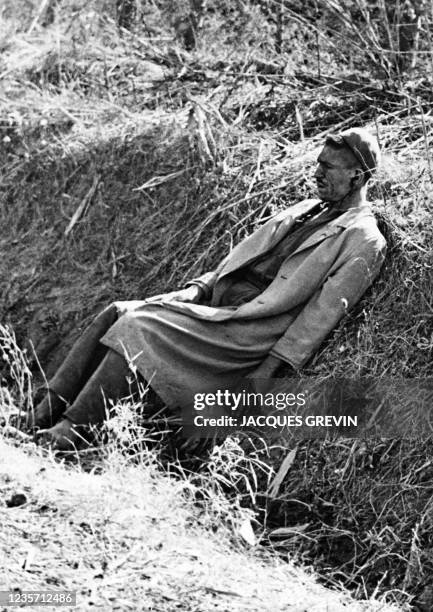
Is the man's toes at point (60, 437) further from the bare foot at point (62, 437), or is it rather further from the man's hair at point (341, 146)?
the man's hair at point (341, 146)

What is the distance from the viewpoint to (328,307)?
727 cm

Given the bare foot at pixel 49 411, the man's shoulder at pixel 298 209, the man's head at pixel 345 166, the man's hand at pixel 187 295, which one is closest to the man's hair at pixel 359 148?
the man's head at pixel 345 166

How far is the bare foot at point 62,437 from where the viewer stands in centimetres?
713

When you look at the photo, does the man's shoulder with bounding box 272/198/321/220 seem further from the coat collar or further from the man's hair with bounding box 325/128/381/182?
the man's hair with bounding box 325/128/381/182

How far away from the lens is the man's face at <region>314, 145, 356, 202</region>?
752cm

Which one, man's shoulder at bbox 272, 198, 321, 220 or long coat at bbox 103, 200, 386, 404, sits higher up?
man's shoulder at bbox 272, 198, 321, 220

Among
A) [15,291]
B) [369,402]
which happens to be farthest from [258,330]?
[15,291]

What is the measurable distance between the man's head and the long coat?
0.18 meters

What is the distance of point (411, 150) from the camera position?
8398mm

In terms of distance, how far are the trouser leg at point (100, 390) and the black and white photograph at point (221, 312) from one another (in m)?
0.01

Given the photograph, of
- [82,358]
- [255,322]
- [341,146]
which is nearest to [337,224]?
[341,146]

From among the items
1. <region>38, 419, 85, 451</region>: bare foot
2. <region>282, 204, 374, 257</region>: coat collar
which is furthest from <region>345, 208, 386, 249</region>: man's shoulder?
<region>38, 419, 85, 451</region>: bare foot

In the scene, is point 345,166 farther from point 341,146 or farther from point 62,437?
point 62,437

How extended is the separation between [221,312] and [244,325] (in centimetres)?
13
